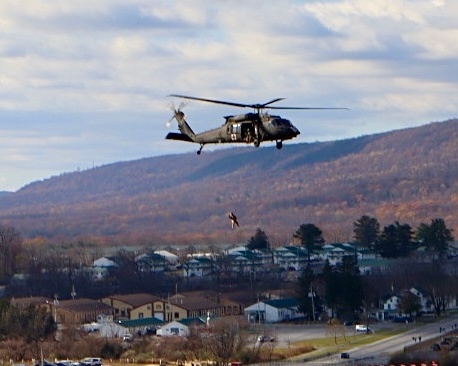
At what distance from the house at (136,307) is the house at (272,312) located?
4.64 meters

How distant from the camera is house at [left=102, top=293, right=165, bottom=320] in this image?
90312mm

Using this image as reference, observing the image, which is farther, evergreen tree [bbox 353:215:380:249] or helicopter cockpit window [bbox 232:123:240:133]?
evergreen tree [bbox 353:215:380:249]

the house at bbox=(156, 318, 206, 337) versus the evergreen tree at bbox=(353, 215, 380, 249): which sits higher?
the evergreen tree at bbox=(353, 215, 380, 249)

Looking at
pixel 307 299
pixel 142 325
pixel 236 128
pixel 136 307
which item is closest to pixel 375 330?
pixel 307 299

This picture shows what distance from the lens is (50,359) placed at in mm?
72438

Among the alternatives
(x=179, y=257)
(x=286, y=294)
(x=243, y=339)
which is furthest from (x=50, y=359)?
(x=179, y=257)

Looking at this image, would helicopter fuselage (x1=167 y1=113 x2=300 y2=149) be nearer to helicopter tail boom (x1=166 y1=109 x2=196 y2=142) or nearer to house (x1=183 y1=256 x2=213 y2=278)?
helicopter tail boom (x1=166 y1=109 x2=196 y2=142)

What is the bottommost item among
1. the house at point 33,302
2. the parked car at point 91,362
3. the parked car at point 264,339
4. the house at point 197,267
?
the parked car at point 91,362

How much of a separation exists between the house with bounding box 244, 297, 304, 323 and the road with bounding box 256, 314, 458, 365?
9.68 feet

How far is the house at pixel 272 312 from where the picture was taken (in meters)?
88.1

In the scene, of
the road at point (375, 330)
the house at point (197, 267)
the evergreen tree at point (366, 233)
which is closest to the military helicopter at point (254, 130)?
the road at point (375, 330)

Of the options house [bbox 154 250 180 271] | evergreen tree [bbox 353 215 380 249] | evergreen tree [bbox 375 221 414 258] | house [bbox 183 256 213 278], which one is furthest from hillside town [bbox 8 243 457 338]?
evergreen tree [bbox 353 215 380 249]

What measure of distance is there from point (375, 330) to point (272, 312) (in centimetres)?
854

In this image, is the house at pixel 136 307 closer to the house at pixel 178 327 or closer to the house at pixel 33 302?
the house at pixel 33 302
